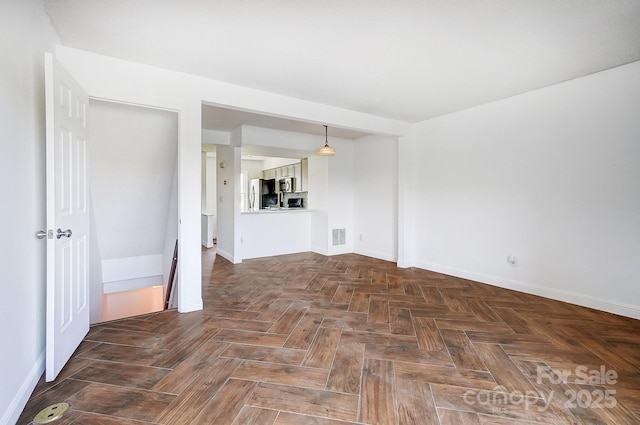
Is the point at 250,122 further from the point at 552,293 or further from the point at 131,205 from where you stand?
the point at 552,293

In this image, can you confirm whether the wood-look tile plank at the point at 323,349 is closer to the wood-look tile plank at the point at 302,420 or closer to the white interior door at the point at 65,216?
the wood-look tile plank at the point at 302,420

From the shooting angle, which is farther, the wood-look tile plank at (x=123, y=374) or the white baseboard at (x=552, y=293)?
the white baseboard at (x=552, y=293)

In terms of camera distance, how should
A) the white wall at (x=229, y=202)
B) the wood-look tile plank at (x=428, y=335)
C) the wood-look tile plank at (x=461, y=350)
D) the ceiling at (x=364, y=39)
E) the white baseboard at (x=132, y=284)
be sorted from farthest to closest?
the white wall at (x=229, y=202)
the white baseboard at (x=132, y=284)
the wood-look tile plank at (x=428, y=335)
the wood-look tile plank at (x=461, y=350)
the ceiling at (x=364, y=39)

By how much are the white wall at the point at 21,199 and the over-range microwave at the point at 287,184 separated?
5.42m

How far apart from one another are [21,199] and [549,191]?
15.0ft

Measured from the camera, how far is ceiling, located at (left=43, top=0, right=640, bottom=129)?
6.12ft

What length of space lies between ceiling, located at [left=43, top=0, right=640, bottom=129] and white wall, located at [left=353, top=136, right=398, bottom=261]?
2.11 metres

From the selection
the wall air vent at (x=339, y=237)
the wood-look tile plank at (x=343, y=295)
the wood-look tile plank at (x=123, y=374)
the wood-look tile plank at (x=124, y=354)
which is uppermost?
the wall air vent at (x=339, y=237)

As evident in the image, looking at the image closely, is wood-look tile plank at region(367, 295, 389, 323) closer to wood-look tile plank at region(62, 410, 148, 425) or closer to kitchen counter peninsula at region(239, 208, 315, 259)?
wood-look tile plank at region(62, 410, 148, 425)

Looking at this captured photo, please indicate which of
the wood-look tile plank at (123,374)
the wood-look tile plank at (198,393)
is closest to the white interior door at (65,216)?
the wood-look tile plank at (123,374)

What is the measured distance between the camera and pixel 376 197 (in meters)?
5.49

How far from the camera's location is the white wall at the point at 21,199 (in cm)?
144

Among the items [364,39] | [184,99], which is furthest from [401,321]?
Result: [184,99]

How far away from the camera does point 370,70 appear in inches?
108
